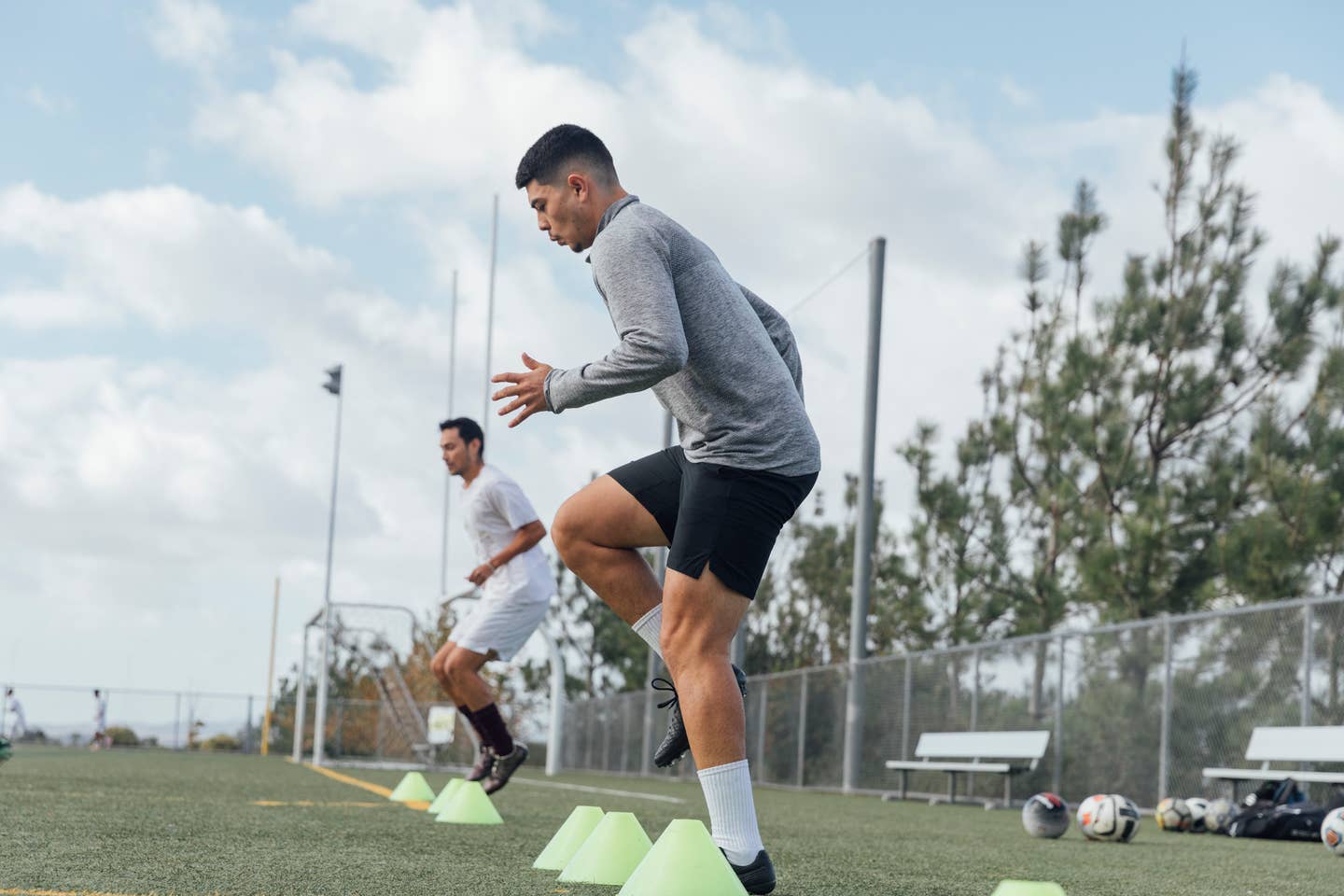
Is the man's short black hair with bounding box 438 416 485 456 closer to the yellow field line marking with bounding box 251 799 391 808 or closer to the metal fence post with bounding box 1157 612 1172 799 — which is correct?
the yellow field line marking with bounding box 251 799 391 808

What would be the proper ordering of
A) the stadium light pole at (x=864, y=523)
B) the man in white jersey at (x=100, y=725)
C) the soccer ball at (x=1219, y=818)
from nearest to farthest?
the soccer ball at (x=1219, y=818), the stadium light pole at (x=864, y=523), the man in white jersey at (x=100, y=725)

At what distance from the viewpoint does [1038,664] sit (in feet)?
45.9

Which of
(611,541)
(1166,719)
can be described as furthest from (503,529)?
(1166,719)

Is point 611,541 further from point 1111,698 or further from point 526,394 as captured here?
point 1111,698

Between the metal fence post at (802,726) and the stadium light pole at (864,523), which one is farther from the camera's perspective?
the metal fence post at (802,726)

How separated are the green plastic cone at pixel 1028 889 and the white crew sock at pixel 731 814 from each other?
30.4 inches

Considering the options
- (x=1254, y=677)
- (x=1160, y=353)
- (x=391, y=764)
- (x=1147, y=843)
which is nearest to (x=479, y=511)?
(x=1147, y=843)

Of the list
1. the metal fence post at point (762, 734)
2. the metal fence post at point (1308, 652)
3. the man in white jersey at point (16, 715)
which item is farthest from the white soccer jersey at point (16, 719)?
the metal fence post at point (1308, 652)

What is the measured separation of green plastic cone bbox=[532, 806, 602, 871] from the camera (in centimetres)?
421

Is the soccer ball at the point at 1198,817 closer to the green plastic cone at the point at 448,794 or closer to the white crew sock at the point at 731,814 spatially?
the green plastic cone at the point at 448,794

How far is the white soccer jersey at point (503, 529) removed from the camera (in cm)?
794

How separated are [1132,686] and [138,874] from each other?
412 inches

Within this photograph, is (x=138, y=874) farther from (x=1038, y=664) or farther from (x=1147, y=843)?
(x=1038, y=664)

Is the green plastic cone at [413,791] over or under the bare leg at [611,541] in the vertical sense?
under
